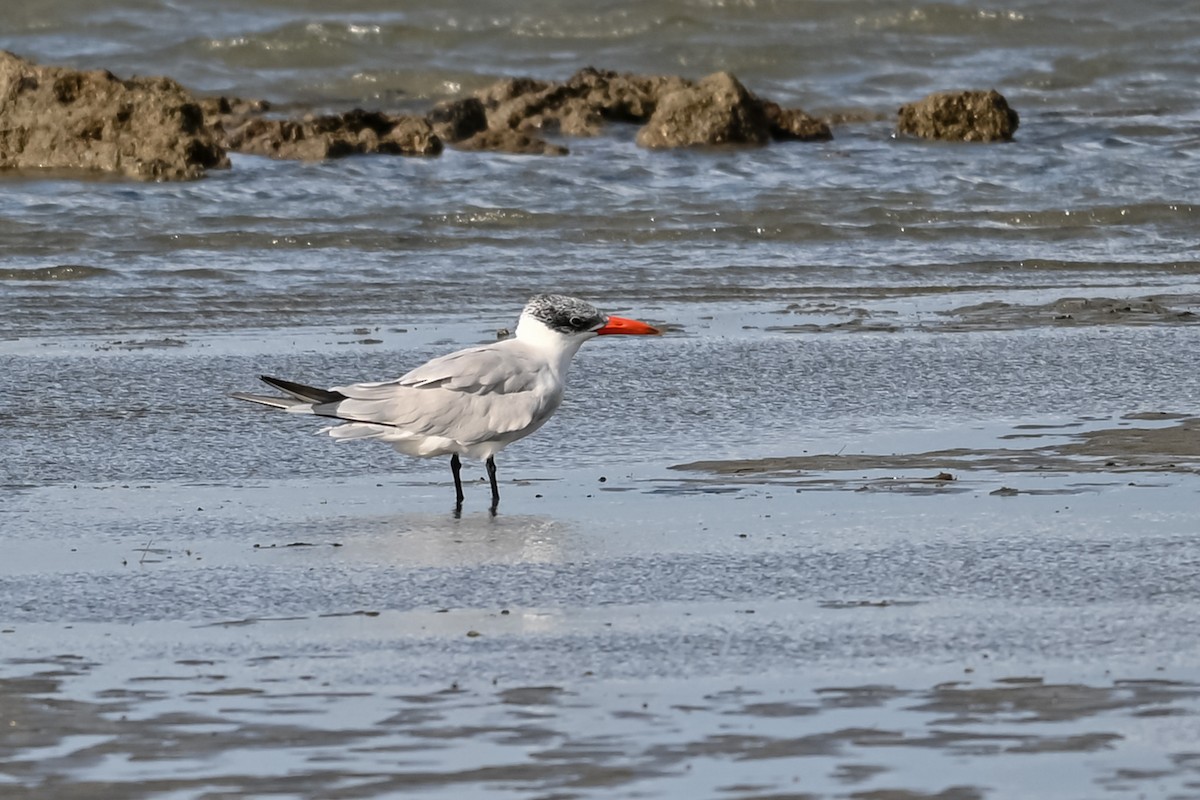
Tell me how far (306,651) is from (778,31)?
57.6ft

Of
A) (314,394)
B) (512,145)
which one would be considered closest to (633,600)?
(314,394)

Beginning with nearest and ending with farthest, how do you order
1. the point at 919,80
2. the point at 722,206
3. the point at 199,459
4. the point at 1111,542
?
→ 1. the point at 1111,542
2. the point at 199,459
3. the point at 722,206
4. the point at 919,80

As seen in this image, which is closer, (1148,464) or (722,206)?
(1148,464)

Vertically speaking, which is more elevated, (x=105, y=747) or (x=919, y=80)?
(x=919, y=80)

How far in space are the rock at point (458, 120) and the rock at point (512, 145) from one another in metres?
0.21

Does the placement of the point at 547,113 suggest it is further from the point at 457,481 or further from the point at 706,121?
the point at 457,481

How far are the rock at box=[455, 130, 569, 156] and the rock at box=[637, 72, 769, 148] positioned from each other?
0.76m

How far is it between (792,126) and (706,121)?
34.5 inches

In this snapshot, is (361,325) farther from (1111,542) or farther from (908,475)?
(1111,542)

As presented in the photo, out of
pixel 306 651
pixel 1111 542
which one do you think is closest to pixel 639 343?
pixel 1111 542

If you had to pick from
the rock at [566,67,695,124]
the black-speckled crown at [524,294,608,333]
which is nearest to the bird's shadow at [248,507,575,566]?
the black-speckled crown at [524,294,608,333]

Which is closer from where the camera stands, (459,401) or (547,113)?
(459,401)

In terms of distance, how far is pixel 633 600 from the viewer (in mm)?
4055

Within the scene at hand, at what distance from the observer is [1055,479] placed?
5.09 m
